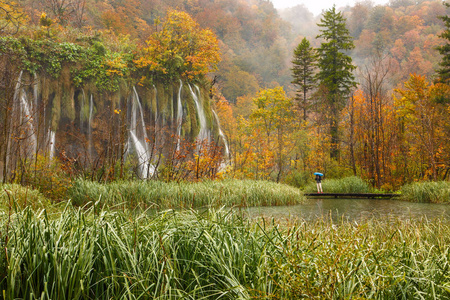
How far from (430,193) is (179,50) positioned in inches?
597

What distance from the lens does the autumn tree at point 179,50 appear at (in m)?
18.2

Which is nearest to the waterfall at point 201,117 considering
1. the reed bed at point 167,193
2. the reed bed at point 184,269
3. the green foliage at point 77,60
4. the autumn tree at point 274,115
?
the green foliage at point 77,60

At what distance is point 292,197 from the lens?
1021 cm

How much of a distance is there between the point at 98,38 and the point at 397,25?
51.8m

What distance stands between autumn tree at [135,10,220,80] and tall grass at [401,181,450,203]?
12.7 metres

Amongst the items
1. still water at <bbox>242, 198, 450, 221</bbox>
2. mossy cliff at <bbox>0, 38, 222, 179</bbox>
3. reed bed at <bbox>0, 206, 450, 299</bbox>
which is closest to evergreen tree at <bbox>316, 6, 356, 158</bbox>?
mossy cliff at <bbox>0, 38, 222, 179</bbox>

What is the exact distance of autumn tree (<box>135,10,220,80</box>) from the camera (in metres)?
18.2

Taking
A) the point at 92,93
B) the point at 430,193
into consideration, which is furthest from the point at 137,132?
the point at 430,193

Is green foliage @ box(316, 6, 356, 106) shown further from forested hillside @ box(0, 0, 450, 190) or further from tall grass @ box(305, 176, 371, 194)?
tall grass @ box(305, 176, 371, 194)

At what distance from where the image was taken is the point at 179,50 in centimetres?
1941

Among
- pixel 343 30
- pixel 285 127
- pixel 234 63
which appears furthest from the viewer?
pixel 234 63

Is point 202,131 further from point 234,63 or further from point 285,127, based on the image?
point 234,63

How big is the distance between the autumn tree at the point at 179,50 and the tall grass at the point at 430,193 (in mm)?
12703

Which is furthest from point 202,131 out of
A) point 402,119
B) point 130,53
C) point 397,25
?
point 397,25
